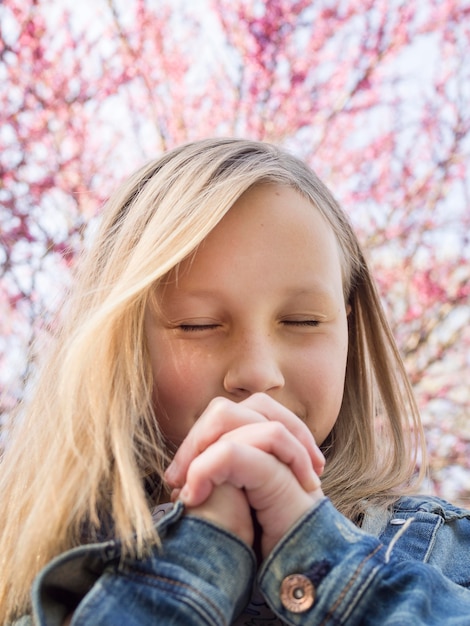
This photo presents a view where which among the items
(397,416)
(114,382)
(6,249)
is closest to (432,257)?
(6,249)

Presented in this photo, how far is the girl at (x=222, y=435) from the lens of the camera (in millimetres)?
1002

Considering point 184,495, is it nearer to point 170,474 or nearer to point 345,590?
point 170,474

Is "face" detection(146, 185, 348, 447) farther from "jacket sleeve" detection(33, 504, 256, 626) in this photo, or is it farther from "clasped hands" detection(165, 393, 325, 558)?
"jacket sleeve" detection(33, 504, 256, 626)

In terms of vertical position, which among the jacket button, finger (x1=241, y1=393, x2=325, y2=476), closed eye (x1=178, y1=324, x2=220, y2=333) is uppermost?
closed eye (x1=178, y1=324, x2=220, y2=333)

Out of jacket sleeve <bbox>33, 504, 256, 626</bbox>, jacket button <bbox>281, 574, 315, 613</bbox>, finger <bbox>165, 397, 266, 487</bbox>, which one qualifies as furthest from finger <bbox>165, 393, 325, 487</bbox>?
jacket button <bbox>281, 574, 315, 613</bbox>

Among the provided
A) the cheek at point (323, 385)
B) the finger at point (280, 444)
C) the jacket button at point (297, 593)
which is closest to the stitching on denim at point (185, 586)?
the jacket button at point (297, 593)

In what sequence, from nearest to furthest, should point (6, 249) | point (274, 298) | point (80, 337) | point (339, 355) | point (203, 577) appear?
1. point (203, 577)
2. point (80, 337)
3. point (274, 298)
4. point (339, 355)
5. point (6, 249)

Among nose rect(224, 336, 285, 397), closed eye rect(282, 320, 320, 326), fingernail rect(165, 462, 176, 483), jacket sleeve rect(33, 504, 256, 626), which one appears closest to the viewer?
jacket sleeve rect(33, 504, 256, 626)

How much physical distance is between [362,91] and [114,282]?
171 inches

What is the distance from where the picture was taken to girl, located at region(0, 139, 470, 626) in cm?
100

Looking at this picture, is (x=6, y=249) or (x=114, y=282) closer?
(x=114, y=282)

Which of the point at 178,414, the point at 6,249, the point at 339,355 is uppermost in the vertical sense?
the point at 6,249

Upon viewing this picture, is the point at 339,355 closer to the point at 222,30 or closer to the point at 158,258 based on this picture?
the point at 158,258

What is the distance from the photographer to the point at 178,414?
1.38m
